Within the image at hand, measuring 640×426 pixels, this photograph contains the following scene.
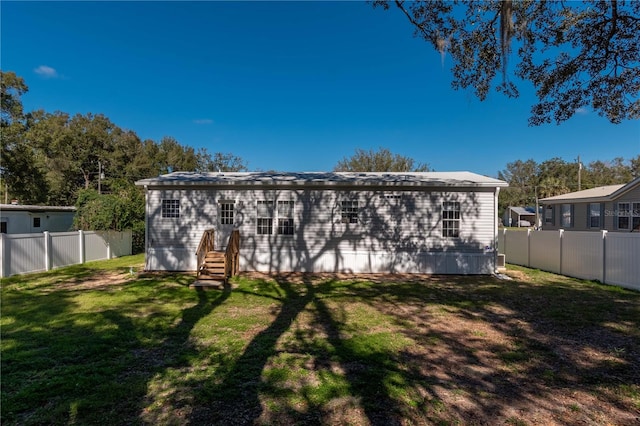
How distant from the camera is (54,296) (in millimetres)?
7496

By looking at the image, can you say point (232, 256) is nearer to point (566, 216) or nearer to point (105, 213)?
point (105, 213)

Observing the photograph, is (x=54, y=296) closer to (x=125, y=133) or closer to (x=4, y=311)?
(x=4, y=311)

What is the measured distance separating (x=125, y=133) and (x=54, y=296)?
103 ft

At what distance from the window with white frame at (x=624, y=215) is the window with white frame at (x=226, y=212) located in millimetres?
19438

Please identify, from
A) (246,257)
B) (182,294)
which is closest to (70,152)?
(246,257)

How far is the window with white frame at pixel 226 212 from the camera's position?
1130cm

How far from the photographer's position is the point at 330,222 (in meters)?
11.1

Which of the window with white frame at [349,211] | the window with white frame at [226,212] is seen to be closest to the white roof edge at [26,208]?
the window with white frame at [226,212]

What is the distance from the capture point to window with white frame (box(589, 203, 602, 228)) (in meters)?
18.3

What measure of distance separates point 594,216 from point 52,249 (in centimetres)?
2619

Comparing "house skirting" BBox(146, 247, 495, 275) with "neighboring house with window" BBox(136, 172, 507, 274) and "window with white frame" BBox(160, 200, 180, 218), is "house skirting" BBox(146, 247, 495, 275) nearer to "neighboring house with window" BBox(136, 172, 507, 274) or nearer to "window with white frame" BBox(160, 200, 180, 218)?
"neighboring house with window" BBox(136, 172, 507, 274)

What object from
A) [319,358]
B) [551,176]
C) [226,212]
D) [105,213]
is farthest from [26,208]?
[551,176]

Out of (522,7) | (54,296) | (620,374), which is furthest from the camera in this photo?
(54,296)

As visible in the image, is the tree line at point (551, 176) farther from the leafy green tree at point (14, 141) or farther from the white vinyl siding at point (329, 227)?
the leafy green tree at point (14, 141)
